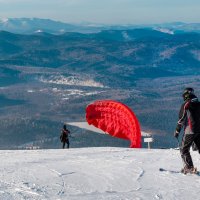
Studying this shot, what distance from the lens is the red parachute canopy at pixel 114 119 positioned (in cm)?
2569

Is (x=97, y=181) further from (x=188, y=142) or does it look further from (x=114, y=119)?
(x=114, y=119)

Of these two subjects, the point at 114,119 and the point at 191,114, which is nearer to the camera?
the point at 191,114

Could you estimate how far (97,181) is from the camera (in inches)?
389

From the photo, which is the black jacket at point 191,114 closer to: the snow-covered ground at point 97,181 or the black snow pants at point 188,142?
the black snow pants at point 188,142

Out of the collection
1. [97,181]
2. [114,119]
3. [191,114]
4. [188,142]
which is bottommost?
[114,119]

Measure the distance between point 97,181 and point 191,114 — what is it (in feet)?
A: 8.21

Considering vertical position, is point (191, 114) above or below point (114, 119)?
above

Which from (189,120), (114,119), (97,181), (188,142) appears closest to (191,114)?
(189,120)

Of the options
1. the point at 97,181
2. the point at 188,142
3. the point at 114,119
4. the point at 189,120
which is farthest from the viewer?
the point at 114,119

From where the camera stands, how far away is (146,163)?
12328mm

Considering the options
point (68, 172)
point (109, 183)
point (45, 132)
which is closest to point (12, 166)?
point (68, 172)

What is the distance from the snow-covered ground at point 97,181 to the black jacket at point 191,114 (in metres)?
1.18

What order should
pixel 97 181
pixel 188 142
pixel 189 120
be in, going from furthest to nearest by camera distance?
pixel 188 142, pixel 189 120, pixel 97 181

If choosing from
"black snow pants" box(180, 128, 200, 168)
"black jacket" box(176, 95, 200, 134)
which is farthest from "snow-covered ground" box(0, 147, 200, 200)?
"black jacket" box(176, 95, 200, 134)
